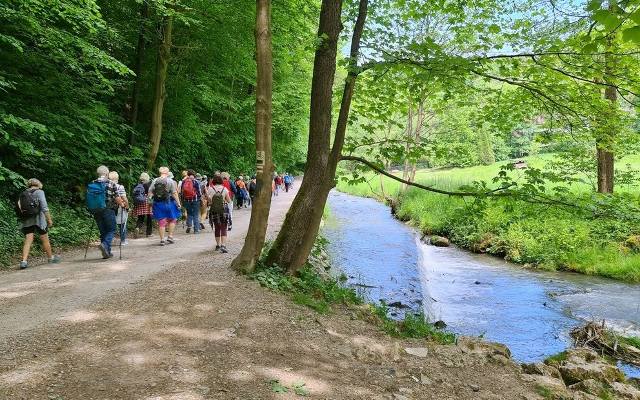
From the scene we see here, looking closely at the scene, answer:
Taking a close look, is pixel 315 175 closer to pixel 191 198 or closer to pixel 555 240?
pixel 191 198

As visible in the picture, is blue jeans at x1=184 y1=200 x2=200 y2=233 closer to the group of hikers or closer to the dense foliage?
the group of hikers

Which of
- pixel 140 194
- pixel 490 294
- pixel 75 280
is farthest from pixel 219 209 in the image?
pixel 490 294

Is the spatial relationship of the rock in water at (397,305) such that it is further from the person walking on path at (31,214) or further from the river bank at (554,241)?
the person walking on path at (31,214)

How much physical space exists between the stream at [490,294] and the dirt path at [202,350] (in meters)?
2.50

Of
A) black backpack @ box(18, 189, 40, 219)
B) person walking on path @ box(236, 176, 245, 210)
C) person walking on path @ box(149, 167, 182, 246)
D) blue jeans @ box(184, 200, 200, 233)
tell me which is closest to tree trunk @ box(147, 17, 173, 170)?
blue jeans @ box(184, 200, 200, 233)

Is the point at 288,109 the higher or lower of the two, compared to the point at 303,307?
higher

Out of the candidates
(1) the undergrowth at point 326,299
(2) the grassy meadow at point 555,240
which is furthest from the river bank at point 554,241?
(1) the undergrowth at point 326,299

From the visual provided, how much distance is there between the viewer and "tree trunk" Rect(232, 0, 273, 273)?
7.52 m

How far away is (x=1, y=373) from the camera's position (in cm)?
400

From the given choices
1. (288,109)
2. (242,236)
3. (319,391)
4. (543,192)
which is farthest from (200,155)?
(319,391)

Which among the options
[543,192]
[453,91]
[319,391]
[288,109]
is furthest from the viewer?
[288,109]

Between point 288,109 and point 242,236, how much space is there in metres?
15.4

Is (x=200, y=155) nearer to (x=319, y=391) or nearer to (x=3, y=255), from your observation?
(x=3, y=255)

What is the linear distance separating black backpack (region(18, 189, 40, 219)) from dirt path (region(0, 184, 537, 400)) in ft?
4.80
